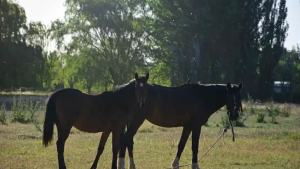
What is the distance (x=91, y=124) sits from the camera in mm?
9516

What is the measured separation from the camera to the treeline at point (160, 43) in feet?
164

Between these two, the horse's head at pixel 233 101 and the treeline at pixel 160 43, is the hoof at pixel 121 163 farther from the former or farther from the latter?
the treeline at pixel 160 43

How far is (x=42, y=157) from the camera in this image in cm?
1204

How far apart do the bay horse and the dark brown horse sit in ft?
2.31

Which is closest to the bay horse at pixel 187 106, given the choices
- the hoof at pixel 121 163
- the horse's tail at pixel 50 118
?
the hoof at pixel 121 163

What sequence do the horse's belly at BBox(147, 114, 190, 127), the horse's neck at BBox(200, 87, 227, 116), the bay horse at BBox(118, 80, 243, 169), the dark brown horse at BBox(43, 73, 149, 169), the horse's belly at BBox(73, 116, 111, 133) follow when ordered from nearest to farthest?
the dark brown horse at BBox(43, 73, 149, 169) → the horse's belly at BBox(73, 116, 111, 133) → the bay horse at BBox(118, 80, 243, 169) → the horse's belly at BBox(147, 114, 190, 127) → the horse's neck at BBox(200, 87, 227, 116)

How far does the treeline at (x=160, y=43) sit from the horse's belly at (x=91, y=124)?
40.0 meters

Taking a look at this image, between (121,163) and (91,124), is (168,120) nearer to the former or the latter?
(121,163)

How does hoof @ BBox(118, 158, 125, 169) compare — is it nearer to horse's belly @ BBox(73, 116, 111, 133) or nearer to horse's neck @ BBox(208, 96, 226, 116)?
horse's belly @ BBox(73, 116, 111, 133)

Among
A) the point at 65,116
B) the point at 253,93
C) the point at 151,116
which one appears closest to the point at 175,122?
the point at 151,116

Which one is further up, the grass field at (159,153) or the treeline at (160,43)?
the treeline at (160,43)

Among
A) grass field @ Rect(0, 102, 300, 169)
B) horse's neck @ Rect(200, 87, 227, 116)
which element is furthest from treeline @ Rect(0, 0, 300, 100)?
horse's neck @ Rect(200, 87, 227, 116)

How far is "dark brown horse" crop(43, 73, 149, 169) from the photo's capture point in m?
9.25

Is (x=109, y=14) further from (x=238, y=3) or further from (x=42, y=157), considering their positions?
(x=42, y=157)
